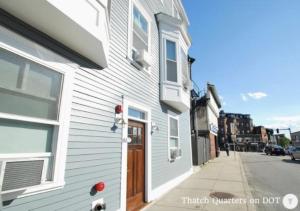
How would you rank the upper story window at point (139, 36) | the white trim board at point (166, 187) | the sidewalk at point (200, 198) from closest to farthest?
1. the sidewalk at point (200, 198)
2. the upper story window at point (139, 36)
3. the white trim board at point (166, 187)

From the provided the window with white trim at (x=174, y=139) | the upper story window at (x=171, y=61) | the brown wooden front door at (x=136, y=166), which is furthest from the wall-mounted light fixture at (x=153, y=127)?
the upper story window at (x=171, y=61)

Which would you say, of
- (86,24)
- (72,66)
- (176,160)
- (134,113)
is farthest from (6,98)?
(176,160)

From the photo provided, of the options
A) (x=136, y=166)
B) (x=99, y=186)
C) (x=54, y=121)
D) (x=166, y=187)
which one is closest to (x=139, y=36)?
(x=136, y=166)

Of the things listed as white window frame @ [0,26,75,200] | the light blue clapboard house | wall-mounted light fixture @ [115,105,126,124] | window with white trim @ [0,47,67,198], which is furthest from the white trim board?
window with white trim @ [0,47,67,198]

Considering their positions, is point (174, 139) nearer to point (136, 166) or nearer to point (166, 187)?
point (166, 187)

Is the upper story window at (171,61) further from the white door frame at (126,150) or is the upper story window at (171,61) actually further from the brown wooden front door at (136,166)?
the brown wooden front door at (136,166)

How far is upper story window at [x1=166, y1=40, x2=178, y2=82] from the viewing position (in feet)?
25.5

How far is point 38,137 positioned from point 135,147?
308 centimetres

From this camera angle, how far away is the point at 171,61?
26.0 ft

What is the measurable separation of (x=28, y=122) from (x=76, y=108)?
927mm

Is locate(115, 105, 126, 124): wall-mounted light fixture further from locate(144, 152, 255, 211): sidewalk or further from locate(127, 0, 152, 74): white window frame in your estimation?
locate(144, 152, 255, 211): sidewalk

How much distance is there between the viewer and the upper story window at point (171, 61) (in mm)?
7785

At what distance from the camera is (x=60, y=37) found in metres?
3.19

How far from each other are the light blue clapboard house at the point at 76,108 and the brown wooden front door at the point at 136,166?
0.09 feet
